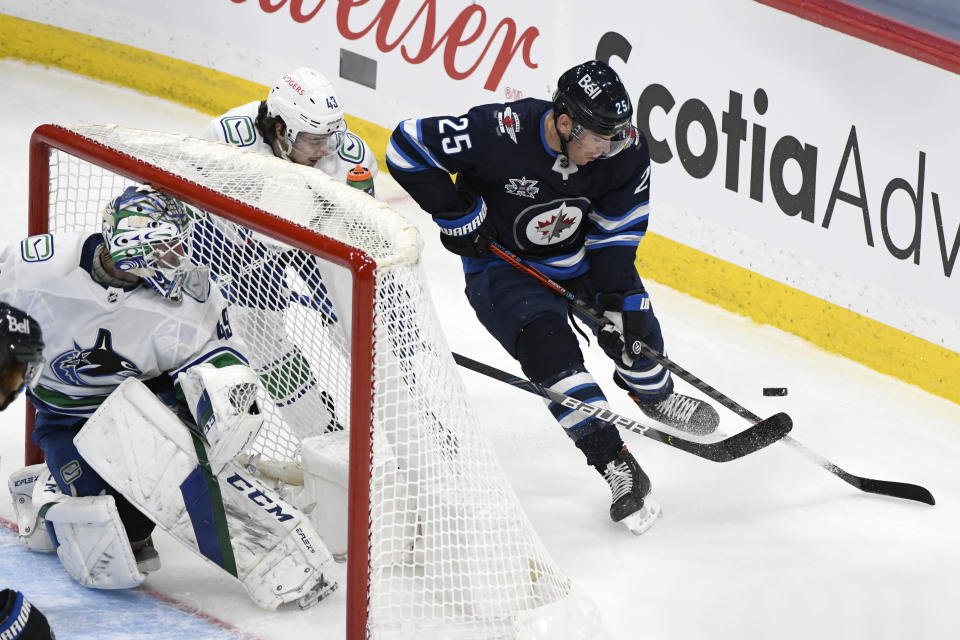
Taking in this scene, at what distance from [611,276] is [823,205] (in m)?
1.01

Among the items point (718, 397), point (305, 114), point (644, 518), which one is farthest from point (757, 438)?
point (305, 114)

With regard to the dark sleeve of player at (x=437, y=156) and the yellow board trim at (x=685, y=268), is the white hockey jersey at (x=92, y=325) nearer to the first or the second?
the dark sleeve of player at (x=437, y=156)

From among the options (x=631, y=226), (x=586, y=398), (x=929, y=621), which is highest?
(x=631, y=226)

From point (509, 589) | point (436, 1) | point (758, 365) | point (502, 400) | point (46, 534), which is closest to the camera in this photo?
point (509, 589)

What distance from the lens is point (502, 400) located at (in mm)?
3859

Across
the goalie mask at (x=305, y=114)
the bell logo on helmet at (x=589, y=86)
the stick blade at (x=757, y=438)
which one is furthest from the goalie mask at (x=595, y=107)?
the stick blade at (x=757, y=438)

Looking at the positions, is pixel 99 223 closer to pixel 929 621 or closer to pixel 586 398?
pixel 586 398

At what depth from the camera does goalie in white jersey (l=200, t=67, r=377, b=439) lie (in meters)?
2.86

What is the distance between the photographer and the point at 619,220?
128 inches

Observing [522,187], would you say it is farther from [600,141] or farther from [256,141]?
[256,141]

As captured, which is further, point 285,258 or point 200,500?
point 285,258

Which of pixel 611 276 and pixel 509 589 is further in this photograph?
pixel 611 276

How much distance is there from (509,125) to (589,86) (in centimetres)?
27

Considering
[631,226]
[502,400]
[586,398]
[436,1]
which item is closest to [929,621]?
[586,398]
